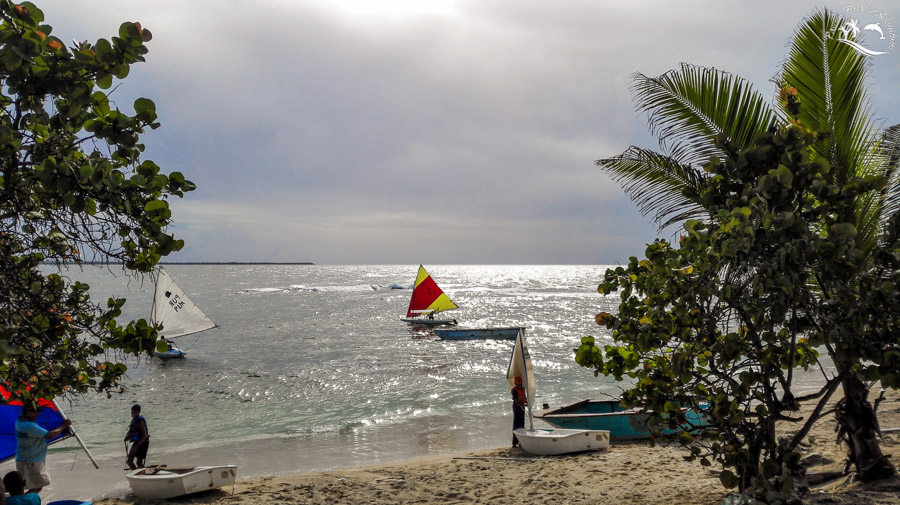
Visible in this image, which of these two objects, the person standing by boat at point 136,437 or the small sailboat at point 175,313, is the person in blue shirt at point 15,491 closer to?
the person standing by boat at point 136,437

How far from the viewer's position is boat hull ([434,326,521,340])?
142ft

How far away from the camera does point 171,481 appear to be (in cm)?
1017

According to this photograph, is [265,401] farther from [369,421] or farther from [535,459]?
[535,459]

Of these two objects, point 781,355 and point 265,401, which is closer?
point 781,355

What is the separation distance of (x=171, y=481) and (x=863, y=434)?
10977mm

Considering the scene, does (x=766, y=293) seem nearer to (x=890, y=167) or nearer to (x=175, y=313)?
(x=890, y=167)

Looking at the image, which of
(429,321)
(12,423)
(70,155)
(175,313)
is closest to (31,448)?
(12,423)

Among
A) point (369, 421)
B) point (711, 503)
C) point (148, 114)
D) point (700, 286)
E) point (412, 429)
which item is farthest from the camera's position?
point (369, 421)

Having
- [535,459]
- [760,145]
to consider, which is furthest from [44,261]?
[535,459]

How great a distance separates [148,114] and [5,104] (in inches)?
29.7

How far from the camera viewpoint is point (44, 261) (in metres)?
4.45

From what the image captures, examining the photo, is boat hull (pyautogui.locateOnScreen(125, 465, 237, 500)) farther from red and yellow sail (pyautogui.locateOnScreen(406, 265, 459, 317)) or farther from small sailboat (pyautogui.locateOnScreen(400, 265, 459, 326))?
red and yellow sail (pyautogui.locateOnScreen(406, 265, 459, 317))

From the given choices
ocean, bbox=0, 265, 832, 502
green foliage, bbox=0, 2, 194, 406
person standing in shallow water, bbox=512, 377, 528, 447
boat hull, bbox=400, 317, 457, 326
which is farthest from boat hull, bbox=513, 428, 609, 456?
boat hull, bbox=400, 317, 457, 326

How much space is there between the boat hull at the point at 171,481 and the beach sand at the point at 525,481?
0.19m
